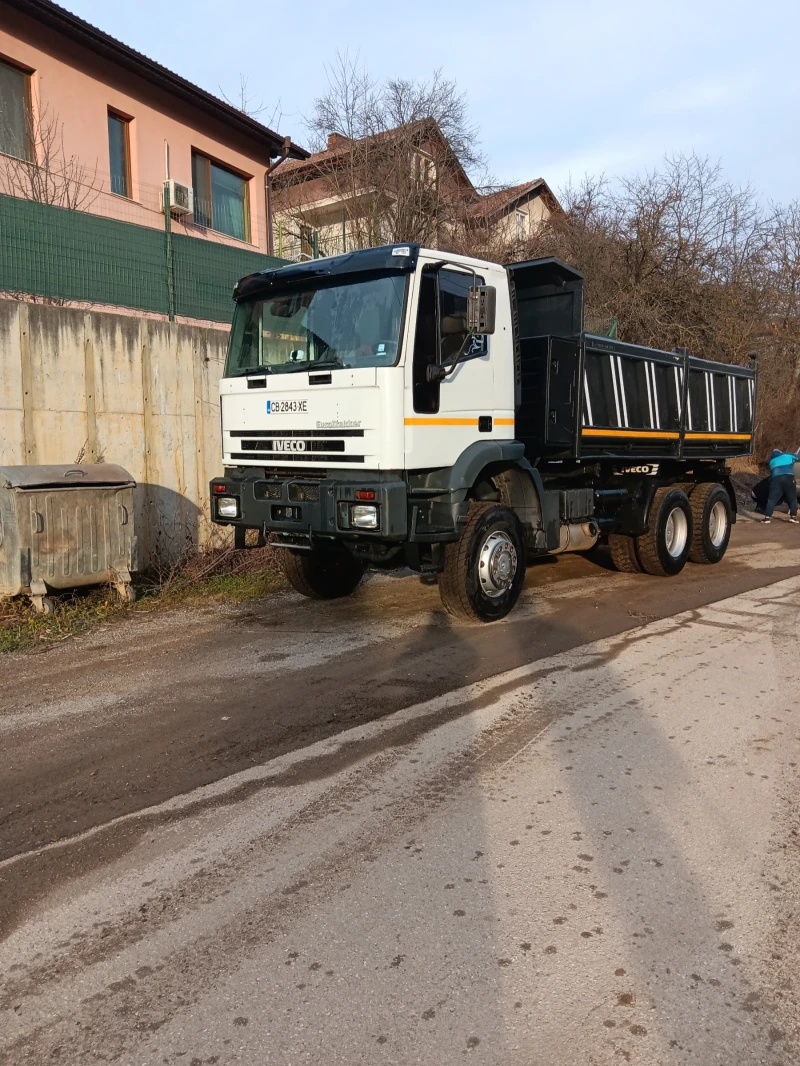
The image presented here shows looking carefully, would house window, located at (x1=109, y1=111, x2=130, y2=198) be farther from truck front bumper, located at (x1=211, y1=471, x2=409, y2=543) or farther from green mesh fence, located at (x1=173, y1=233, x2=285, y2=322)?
truck front bumper, located at (x1=211, y1=471, x2=409, y2=543)

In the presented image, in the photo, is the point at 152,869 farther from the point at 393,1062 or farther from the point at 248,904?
the point at 393,1062

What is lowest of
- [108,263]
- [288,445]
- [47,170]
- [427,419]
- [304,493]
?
[304,493]

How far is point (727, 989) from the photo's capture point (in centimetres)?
254

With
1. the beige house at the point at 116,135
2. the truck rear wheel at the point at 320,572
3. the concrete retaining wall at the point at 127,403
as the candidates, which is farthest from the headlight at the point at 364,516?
the beige house at the point at 116,135

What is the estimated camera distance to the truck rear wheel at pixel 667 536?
9.36 metres

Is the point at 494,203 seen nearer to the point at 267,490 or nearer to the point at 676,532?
the point at 676,532

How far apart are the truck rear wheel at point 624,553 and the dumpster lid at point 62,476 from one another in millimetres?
5352

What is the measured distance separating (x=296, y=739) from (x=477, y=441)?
320 centimetres

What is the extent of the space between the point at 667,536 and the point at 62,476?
6.52m

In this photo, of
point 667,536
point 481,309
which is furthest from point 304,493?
point 667,536

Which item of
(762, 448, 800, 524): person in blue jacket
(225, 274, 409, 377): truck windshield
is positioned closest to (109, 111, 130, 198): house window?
(225, 274, 409, 377): truck windshield

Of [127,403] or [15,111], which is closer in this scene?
[127,403]

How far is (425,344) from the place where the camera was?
6.24m

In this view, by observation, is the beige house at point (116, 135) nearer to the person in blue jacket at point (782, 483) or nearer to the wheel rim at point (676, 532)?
the wheel rim at point (676, 532)
